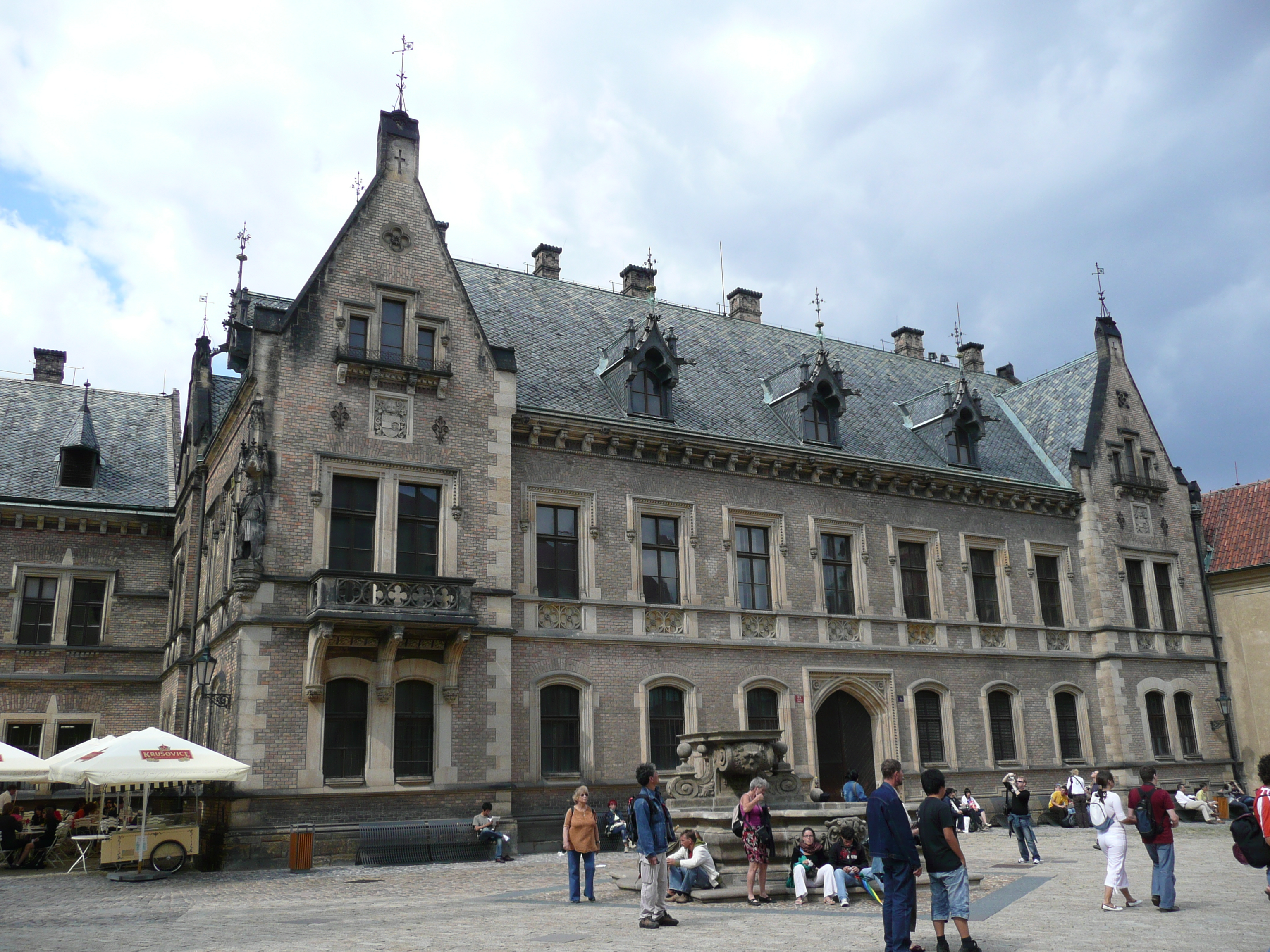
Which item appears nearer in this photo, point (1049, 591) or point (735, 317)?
point (1049, 591)

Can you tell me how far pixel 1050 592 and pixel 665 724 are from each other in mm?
14631

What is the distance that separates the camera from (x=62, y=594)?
28531 mm

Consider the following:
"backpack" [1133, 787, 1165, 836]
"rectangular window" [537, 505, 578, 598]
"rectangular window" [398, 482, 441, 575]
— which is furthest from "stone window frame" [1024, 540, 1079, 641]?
"backpack" [1133, 787, 1165, 836]

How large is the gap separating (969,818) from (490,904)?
16.5 metres

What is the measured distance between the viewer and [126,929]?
39.4 ft

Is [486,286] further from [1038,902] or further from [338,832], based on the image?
[1038,902]

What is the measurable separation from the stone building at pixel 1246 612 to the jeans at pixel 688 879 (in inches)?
1038

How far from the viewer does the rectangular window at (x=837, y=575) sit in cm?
2795

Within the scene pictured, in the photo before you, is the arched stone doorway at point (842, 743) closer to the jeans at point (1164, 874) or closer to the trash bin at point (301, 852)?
the trash bin at point (301, 852)

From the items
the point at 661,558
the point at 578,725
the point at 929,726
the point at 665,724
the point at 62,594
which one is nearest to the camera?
the point at 578,725

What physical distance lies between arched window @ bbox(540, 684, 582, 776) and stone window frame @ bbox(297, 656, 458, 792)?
253 cm

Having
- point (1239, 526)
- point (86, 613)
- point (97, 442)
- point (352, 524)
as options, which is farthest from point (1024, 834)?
point (97, 442)

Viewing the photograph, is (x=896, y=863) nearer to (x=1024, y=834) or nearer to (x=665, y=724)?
(x=1024, y=834)

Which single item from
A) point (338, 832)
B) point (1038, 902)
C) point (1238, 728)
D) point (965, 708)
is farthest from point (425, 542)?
point (1238, 728)
